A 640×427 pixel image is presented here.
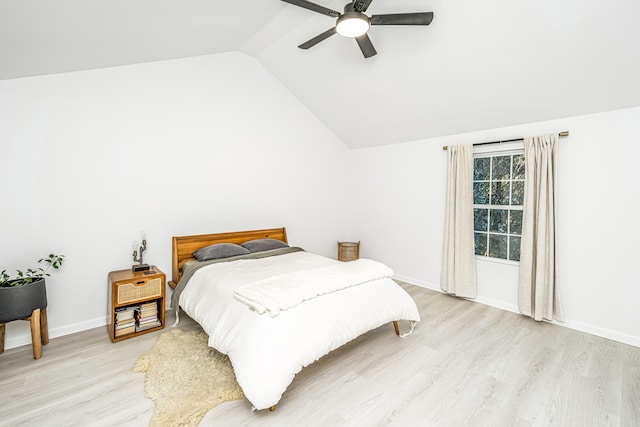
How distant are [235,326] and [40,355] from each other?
1.79m

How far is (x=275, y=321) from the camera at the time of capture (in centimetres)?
189

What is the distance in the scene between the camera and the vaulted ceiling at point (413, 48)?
210 centimetres

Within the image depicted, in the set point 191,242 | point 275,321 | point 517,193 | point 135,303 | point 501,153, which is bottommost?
point 135,303

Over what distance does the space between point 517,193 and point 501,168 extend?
14.0 inches

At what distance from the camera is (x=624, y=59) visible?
7.46ft

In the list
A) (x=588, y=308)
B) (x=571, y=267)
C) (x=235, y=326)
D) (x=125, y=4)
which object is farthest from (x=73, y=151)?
(x=588, y=308)

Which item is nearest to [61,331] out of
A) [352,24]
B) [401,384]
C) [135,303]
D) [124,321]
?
[124,321]

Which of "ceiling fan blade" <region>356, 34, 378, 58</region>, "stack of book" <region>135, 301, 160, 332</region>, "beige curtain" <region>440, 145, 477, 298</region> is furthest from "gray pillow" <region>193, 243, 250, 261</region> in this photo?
"beige curtain" <region>440, 145, 477, 298</region>

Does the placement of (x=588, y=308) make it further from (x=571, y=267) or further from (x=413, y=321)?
(x=413, y=321)

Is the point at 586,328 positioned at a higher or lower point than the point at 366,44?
lower

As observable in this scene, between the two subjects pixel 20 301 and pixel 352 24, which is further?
pixel 20 301

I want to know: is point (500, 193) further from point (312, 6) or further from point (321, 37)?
point (312, 6)

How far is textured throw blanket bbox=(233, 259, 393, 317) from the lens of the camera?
1980 mm

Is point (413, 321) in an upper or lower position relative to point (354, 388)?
upper
